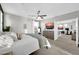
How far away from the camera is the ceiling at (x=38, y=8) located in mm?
2689

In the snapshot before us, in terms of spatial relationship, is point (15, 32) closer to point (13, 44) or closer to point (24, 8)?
point (13, 44)

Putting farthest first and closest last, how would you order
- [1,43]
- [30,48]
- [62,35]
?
[62,35], [30,48], [1,43]

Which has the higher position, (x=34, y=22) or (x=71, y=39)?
(x=34, y=22)

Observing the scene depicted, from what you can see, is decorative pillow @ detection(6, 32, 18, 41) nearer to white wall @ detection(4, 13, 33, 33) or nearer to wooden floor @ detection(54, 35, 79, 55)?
white wall @ detection(4, 13, 33, 33)

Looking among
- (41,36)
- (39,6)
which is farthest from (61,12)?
(41,36)

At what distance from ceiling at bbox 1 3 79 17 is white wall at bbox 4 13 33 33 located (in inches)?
4.3

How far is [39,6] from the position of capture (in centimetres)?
281

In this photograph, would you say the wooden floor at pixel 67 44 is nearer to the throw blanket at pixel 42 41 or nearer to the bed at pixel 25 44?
the throw blanket at pixel 42 41

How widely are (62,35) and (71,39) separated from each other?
257 millimetres

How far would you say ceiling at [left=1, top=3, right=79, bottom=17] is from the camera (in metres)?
2.69

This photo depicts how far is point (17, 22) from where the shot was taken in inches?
108

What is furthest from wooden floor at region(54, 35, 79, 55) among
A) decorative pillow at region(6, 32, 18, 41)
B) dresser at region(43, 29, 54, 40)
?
decorative pillow at region(6, 32, 18, 41)

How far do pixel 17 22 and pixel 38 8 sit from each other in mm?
677

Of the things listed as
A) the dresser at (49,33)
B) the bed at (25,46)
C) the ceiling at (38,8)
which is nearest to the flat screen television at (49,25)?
the dresser at (49,33)
